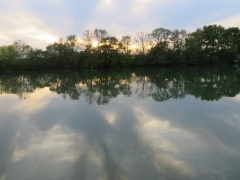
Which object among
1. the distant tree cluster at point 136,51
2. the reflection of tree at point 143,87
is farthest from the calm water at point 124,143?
the distant tree cluster at point 136,51

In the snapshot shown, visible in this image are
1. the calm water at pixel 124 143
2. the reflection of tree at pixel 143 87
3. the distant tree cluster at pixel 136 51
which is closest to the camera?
the calm water at pixel 124 143

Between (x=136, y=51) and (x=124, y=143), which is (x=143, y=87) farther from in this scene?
(x=136, y=51)

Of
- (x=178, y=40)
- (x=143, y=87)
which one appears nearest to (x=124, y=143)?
(x=143, y=87)

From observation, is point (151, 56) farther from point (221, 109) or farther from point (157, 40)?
point (221, 109)

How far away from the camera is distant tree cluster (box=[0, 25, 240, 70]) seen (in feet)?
154

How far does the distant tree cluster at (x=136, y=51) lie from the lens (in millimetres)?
47031

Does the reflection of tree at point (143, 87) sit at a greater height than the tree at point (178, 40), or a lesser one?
lesser

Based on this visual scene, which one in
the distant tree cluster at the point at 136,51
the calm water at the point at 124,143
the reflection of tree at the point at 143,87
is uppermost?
the distant tree cluster at the point at 136,51

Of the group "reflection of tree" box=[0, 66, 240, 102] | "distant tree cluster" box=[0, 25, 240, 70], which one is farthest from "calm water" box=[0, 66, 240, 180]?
"distant tree cluster" box=[0, 25, 240, 70]

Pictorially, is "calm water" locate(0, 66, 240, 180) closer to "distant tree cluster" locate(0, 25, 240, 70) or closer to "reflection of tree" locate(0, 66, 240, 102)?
"reflection of tree" locate(0, 66, 240, 102)

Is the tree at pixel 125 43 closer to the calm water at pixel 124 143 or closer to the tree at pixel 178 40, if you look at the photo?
the tree at pixel 178 40

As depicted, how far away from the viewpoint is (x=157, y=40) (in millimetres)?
49219

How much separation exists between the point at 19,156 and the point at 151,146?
10.1 feet

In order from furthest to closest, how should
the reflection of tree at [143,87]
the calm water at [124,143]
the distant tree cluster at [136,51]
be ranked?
the distant tree cluster at [136,51] < the reflection of tree at [143,87] < the calm water at [124,143]
